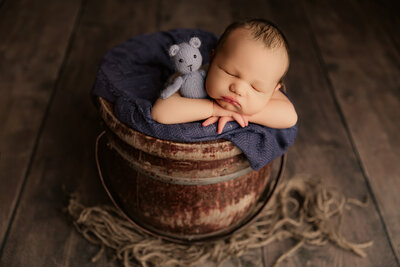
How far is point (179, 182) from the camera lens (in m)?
0.98

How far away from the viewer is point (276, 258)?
1.20m

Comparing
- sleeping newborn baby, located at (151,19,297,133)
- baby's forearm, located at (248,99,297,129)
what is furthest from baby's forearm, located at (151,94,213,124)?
baby's forearm, located at (248,99,297,129)

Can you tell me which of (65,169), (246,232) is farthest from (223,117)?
(65,169)

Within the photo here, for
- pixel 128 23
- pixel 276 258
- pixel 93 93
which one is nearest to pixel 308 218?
pixel 276 258

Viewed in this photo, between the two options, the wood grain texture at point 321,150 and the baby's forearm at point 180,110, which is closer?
the baby's forearm at point 180,110

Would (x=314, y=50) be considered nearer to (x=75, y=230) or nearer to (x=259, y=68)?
(x=259, y=68)

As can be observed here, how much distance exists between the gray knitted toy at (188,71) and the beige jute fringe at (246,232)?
0.47m

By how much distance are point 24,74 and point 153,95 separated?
0.90 metres

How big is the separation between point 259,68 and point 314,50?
4.00 ft

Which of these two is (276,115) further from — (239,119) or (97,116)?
(97,116)

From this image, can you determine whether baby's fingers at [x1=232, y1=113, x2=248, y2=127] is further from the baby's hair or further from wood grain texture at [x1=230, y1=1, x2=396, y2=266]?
wood grain texture at [x1=230, y1=1, x2=396, y2=266]

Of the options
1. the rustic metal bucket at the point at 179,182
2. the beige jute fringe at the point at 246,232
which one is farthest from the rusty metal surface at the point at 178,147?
the beige jute fringe at the point at 246,232

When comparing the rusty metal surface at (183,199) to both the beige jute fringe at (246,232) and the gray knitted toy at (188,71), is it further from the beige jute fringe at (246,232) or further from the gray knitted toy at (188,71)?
the gray knitted toy at (188,71)

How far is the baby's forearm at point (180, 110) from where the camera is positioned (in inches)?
35.8
